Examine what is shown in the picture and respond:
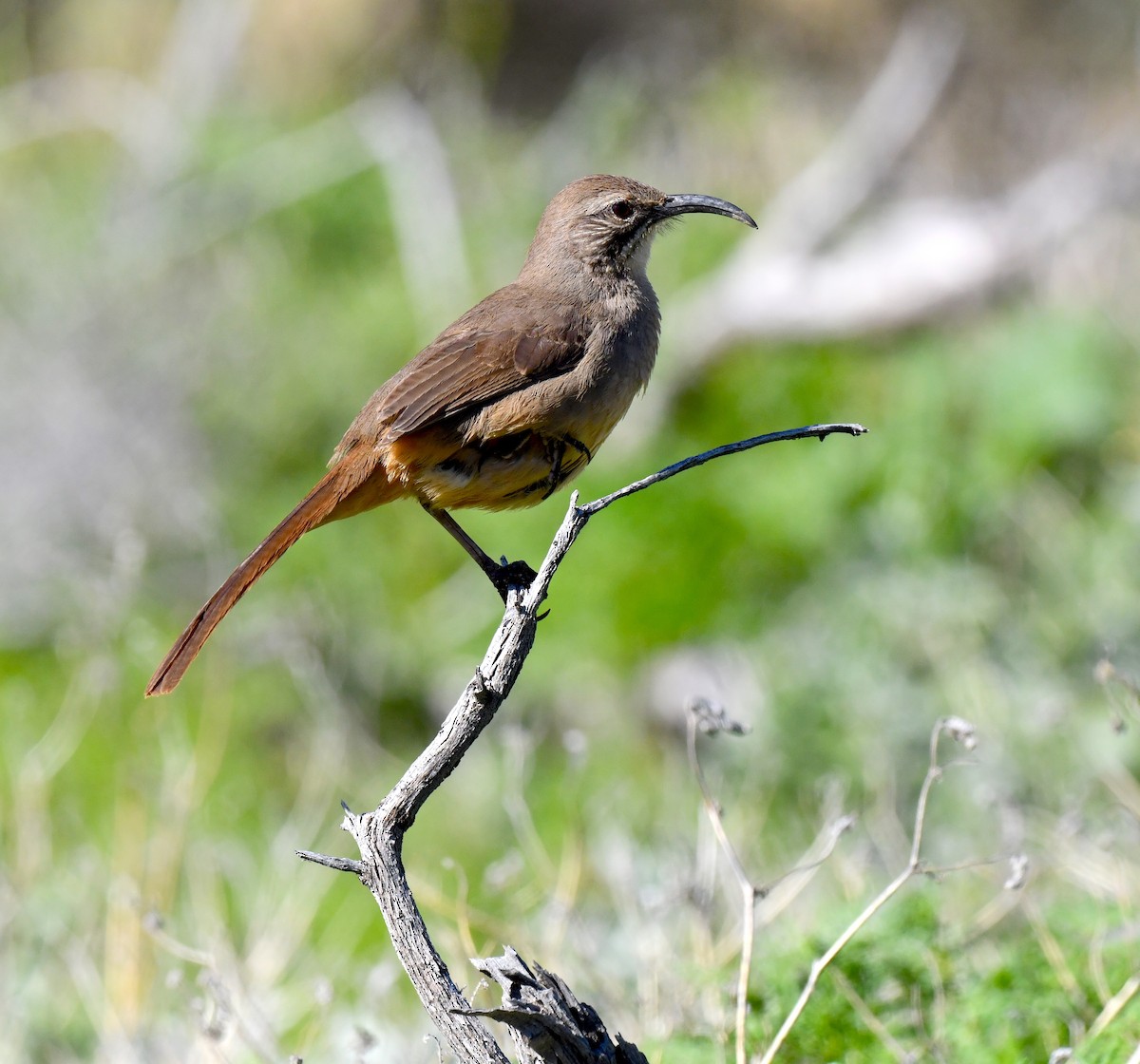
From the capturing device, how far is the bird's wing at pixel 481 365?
3.16 m

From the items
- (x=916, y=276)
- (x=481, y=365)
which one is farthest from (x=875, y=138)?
(x=481, y=365)

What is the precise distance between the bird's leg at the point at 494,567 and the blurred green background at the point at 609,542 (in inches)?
15.2

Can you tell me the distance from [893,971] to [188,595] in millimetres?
5139

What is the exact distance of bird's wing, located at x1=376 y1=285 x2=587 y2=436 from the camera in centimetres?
316

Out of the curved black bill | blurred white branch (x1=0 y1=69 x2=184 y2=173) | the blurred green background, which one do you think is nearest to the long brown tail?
the blurred green background

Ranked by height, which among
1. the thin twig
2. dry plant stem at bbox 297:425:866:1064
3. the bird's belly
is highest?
the bird's belly

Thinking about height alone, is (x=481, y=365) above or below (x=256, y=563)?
above

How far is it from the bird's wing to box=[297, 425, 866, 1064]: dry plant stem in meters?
0.72

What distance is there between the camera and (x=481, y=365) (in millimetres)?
3205

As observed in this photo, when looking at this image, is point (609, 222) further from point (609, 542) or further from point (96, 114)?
point (96, 114)

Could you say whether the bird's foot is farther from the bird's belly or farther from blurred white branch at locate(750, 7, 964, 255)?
blurred white branch at locate(750, 7, 964, 255)

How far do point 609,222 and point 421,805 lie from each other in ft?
5.94

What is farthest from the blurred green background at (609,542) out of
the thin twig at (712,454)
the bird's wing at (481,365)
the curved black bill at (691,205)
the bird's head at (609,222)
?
the curved black bill at (691,205)

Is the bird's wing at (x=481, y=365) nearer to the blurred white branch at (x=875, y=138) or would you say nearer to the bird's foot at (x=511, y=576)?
the bird's foot at (x=511, y=576)
